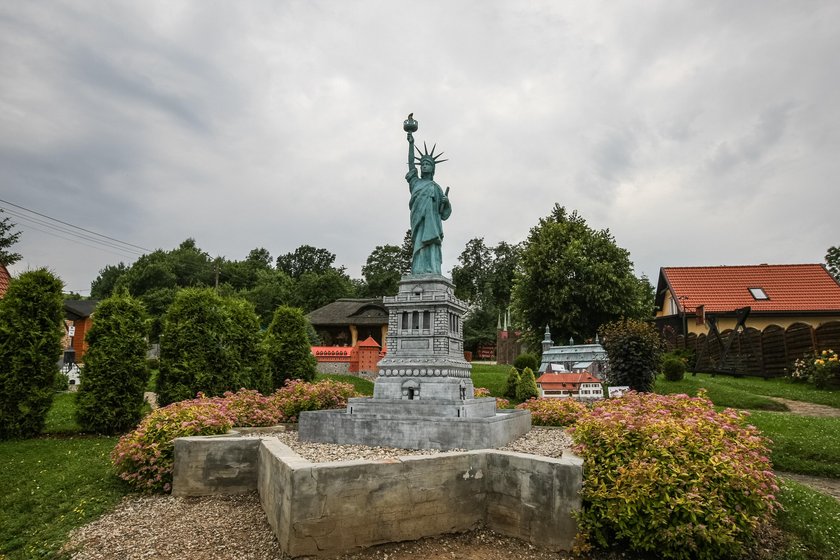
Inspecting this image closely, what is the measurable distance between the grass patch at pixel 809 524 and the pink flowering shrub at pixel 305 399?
9.67 m

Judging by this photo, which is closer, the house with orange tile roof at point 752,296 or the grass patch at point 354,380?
the grass patch at point 354,380

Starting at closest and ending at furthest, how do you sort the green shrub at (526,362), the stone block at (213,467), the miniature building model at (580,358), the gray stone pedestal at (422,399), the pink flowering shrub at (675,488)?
the pink flowering shrub at (675,488) → the stone block at (213,467) → the gray stone pedestal at (422,399) → the miniature building model at (580,358) → the green shrub at (526,362)

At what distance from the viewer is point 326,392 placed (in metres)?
13.0

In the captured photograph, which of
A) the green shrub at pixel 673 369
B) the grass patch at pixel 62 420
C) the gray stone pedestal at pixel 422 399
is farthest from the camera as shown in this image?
the green shrub at pixel 673 369

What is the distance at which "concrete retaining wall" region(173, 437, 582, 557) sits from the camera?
5785 mm

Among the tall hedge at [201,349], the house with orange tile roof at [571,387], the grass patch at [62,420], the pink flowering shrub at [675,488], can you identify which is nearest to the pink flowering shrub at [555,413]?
the house with orange tile roof at [571,387]

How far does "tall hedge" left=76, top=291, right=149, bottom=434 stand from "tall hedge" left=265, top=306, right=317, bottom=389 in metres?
4.50

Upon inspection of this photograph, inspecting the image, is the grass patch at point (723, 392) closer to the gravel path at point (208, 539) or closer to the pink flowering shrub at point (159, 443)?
the gravel path at point (208, 539)

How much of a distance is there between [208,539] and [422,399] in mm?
5408

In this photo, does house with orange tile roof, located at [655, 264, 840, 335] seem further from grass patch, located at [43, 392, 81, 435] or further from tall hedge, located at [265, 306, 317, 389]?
grass patch, located at [43, 392, 81, 435]

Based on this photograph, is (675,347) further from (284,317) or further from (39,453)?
(39,453)

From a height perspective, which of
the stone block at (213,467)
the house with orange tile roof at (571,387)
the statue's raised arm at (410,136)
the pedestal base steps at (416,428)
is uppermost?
the statue's raised arm at (410,136)

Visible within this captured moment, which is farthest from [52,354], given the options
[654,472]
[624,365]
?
[624,365]

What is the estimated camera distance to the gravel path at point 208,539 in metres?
5.89
